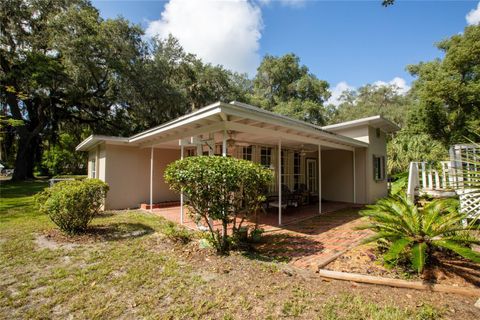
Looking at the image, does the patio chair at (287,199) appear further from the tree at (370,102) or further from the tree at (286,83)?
the tree at (370,102)

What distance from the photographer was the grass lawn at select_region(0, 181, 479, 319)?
111 inches

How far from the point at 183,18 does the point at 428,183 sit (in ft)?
36.7

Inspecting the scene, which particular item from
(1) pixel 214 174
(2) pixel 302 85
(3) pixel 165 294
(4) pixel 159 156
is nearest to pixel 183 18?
(4) pixel 159 156

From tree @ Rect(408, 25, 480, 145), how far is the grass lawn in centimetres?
1896

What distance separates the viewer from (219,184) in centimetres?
429

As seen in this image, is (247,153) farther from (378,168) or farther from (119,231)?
(378,168)

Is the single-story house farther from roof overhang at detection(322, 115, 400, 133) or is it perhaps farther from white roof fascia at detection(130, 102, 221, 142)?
white roof fascia at detection(130, 102, 221, 142)

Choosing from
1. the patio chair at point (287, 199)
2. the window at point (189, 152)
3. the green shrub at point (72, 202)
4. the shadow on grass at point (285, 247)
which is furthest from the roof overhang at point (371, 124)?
the green shrub at point (72, 202)

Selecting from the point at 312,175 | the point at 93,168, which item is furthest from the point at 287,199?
the point at 93,168

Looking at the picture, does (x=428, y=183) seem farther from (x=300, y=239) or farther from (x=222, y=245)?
(x=222, y=245)

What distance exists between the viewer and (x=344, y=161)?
11672mm

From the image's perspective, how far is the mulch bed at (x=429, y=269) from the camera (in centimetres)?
338

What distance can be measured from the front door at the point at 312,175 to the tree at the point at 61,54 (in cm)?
1355

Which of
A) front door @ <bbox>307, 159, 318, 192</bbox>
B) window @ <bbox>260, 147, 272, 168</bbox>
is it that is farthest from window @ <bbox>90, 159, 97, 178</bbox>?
front door @ <bbox>307, 159, 318, 192</bbox>
